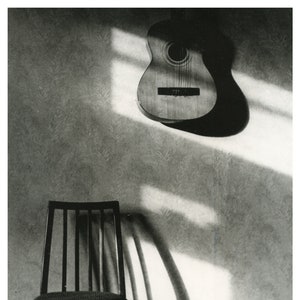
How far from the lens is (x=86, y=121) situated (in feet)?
9.19

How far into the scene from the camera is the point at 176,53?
2768mm

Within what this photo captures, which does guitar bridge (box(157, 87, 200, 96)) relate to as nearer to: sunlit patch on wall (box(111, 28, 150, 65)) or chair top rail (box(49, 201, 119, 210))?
sunlit patch on wall (box(111, 28, 150, 65))

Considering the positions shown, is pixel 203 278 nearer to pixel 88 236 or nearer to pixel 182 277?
pixel 182 277

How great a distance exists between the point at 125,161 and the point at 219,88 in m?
0.76

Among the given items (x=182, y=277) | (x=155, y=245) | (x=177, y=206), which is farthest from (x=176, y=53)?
(x=182, y=277)

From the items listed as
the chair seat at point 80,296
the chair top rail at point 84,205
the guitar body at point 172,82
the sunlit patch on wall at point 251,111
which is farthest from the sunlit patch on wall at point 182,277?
the guitar body at point 172,82

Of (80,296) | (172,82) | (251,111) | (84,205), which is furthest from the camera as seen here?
(251,111)

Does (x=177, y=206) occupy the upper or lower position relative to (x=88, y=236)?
upper

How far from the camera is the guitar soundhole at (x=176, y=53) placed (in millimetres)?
2760

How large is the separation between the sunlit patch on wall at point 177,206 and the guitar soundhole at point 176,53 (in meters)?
0.80

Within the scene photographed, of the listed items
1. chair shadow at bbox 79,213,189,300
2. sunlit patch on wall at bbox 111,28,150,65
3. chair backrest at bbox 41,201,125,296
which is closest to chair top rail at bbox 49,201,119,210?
chair backrest at bbox 41,201,125,296

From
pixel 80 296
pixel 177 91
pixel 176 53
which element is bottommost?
pixel 80 296

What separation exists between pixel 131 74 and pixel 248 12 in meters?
0.86

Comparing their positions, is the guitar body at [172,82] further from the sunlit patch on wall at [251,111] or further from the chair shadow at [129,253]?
the chair shadow at [129,253]
